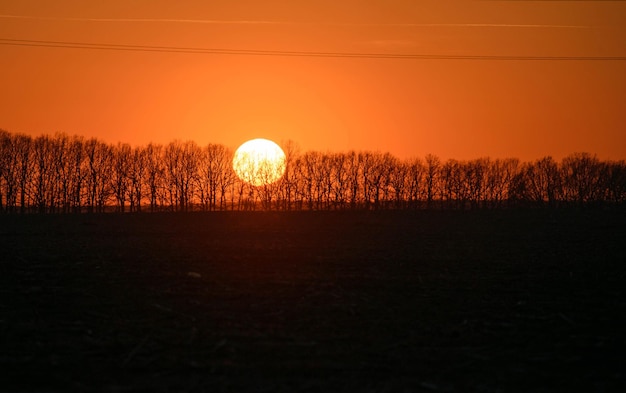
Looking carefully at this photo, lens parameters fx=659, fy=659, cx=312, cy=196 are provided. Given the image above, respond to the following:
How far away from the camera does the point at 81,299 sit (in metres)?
16.3

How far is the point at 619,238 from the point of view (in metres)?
35.8

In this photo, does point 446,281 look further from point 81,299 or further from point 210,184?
Answer: point 210,184

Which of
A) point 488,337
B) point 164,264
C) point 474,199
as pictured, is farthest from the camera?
point 474,199

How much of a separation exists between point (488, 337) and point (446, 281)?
23.8 ft

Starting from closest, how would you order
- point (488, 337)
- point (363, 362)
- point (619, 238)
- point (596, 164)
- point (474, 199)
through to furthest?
1. point (363, 362)
2. point (488, 337)
3. point (619, 238)
4. point (474, 199)
5. point (596, 164)

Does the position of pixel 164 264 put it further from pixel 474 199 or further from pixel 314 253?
pixel 474 199

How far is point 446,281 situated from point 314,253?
9.00 m

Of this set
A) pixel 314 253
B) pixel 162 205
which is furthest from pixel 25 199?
pixel 314 253

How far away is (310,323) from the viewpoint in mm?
13805

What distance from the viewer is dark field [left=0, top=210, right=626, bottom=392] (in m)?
10.1

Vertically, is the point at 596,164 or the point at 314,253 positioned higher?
the point at 596,164

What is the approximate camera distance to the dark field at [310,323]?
10.1m

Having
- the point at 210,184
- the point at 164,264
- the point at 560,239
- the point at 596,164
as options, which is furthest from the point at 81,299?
the point at 596,164

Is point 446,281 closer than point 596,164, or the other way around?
point 446,281
